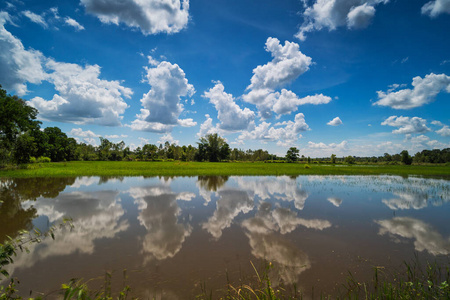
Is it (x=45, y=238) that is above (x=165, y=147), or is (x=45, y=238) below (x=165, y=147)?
below

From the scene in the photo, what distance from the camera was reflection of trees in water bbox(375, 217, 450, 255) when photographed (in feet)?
20.4

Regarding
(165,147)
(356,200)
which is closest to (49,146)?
(165,147)

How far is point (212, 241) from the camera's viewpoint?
6.38 meters

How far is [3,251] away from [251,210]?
905 centimetres

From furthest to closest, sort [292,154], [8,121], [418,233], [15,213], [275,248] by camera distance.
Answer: [292,154] → [8,121] → [15,213] → [418,233] → [275,248]

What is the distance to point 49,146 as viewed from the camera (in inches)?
2250

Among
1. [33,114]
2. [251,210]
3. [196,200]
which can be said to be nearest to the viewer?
[251,210]

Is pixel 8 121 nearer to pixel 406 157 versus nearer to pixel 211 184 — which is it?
pixel 211 184

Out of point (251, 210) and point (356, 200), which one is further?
point (356, 200)

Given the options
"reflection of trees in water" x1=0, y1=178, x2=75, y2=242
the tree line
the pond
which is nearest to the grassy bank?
the tree line

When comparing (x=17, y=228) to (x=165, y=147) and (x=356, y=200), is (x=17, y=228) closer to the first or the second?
(x=356, y=200)

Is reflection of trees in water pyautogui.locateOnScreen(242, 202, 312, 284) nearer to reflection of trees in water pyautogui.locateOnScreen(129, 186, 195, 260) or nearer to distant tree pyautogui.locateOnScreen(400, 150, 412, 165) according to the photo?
reflection of trees in water pyautogui.locateOnScreen(129, 186, 195, 260)

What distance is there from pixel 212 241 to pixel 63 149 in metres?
83.0

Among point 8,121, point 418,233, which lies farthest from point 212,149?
point 418,233
